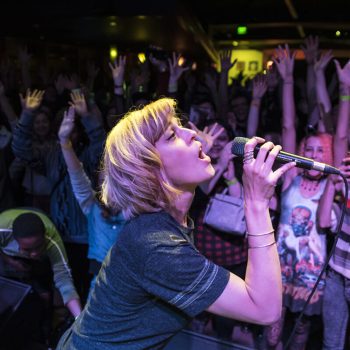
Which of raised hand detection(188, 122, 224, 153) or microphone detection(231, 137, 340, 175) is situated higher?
microphone detection(231, 137, 340, 175)

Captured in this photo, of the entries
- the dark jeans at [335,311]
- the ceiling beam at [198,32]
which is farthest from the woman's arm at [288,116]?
the ceiling beam at [198,32]

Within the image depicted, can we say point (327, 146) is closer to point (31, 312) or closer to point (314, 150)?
point (314, 150)

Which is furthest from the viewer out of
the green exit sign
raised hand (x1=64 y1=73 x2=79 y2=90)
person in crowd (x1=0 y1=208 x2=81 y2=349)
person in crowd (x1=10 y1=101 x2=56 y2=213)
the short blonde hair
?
the green exit sign

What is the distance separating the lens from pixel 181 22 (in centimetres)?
430

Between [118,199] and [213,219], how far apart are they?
4.08ft

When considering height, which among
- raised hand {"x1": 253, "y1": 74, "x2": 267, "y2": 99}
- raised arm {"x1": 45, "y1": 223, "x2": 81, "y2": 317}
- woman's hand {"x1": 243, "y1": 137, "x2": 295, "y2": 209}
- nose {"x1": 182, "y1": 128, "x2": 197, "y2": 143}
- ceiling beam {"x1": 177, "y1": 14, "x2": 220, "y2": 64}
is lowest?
raised arm {"x1": 45, "y1": 223, "x2": 81, "y2": 317}

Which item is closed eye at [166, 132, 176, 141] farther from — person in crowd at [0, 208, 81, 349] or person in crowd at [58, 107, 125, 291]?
person in crowd at [0, 208, 81, 349]

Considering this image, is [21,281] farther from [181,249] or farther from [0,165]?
[181,249]

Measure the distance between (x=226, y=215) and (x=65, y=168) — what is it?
1.11 m

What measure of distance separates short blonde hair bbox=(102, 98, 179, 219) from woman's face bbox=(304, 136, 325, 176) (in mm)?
1267

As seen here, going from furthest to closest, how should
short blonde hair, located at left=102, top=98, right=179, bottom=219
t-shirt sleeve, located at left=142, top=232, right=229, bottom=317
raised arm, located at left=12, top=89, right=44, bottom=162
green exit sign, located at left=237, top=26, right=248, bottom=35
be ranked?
green exit sign, located at left=237, top=26, right=248, bottom=35
raised arm, located at left=12, top=89, right=44, bottom=162
short blonde hair, located at left=102, top=98, right=179, bottom=219
t-shirt sleeve, located at left=142, top=232, right=229, bottom=317

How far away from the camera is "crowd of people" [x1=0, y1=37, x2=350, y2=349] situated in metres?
0.96

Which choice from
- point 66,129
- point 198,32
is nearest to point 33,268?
point 66,129

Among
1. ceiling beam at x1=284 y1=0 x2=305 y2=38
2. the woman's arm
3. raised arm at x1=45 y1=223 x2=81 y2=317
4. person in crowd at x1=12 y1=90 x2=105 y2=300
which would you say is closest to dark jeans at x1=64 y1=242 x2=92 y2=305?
person in crowd at x1=12 y1=90 x2=105 y2=300
